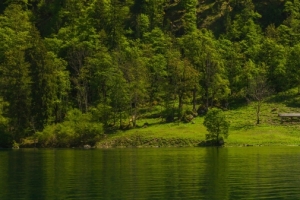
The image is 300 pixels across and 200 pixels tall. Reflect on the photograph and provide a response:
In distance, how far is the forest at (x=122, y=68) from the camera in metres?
128

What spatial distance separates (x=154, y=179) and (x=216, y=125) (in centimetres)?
5504

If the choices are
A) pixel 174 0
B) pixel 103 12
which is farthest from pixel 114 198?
pixel 174 0

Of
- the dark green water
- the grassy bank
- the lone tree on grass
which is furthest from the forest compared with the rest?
the dark green water

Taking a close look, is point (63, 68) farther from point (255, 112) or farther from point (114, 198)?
point (114, 198)

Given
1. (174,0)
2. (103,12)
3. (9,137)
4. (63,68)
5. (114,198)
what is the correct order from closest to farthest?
(114,198) < (9,137) < (63,68) < (103,12) < (174,0)

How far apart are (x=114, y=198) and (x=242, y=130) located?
252ft

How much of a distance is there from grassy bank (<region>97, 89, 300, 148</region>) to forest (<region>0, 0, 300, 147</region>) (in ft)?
13.6

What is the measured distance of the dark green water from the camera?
43.3 m

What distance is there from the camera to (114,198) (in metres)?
41.5

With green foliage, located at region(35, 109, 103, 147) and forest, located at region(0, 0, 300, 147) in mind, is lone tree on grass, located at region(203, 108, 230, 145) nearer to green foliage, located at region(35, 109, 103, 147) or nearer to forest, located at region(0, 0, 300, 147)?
forest, located at region(0, 0, 300, 147)

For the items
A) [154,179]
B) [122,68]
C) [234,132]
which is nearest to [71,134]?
[122,68]

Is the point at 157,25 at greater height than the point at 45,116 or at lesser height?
greater

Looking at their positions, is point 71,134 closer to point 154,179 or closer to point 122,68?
point 122,68

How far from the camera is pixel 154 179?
53.1 metres
